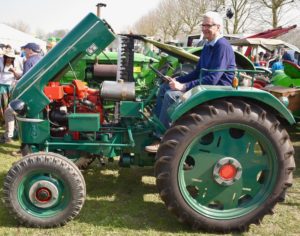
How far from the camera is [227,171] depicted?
10.6 ft

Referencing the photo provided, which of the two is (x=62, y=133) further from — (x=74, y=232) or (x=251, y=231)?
(x=251, y=231)

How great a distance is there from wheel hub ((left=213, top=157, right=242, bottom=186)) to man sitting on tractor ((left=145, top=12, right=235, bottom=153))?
63cm

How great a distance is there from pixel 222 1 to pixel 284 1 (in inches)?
250

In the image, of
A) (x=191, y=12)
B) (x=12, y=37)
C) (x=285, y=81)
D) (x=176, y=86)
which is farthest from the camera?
(x=191, y=12)

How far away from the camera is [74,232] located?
128 inches

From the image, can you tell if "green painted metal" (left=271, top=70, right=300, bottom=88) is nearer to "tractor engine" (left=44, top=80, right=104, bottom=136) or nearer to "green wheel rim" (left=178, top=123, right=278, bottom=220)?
"green wheel rim" (left=178, top=123, right=278, bottom=220)

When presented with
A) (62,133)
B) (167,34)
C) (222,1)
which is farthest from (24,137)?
(167,34)

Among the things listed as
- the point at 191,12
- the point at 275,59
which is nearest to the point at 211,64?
the point at 275,59

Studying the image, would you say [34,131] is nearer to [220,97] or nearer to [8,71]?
[220,97]

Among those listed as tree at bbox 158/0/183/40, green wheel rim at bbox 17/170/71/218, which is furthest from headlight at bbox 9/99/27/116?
tree at bbox 158/0/183/40

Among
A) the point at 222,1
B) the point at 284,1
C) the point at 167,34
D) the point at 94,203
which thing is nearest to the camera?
the point at 94,203

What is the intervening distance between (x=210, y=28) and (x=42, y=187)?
6.69 feet

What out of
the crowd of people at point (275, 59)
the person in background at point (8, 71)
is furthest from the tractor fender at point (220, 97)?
the crowd of people at point (275, 59)

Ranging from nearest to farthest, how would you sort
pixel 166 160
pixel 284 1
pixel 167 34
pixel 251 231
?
1. pixel 166 160
2. pixel 251 231
3. pixel 284 1
4. pixel 167 34
